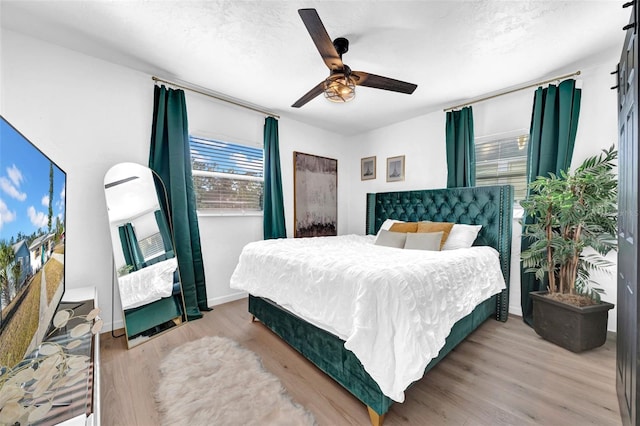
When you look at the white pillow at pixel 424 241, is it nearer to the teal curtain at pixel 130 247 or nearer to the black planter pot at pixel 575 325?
the black planter pot at pixel 575 325

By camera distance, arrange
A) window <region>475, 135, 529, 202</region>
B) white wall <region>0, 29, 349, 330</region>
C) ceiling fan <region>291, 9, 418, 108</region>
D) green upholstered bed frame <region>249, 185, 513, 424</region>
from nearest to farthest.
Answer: green upholstered bed frame <region>249, 185, 513, 424</region> → ceiling fan <region>291, 9, 418, 108</region> → white wall <region>0, 29, 349, 330</region> → window <region>475, 135, 529, 202</region>

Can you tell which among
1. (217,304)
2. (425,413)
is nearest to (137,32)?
(217,304)

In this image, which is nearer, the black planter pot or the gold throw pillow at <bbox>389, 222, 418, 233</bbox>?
the black planter pot

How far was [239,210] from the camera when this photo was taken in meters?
3.38

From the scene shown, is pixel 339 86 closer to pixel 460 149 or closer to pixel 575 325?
pixel 460 149

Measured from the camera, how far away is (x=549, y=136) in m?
2.54

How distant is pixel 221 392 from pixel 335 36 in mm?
2737

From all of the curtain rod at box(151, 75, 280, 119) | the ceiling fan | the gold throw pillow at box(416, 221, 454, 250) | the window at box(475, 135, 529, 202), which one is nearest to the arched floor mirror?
the curtain rod at box(151, 75, 280, 119)

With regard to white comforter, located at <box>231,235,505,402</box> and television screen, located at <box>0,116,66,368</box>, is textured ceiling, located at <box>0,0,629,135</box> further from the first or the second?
white comforter, located at <box>231,235,505,402</box>

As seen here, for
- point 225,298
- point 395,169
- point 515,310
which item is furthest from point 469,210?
point 225,298

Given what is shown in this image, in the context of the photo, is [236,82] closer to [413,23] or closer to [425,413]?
[413,23]

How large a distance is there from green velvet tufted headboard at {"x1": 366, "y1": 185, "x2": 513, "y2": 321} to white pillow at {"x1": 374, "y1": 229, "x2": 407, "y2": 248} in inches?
31.3

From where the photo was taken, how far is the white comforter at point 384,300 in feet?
4.15

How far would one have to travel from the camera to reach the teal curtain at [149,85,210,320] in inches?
106
